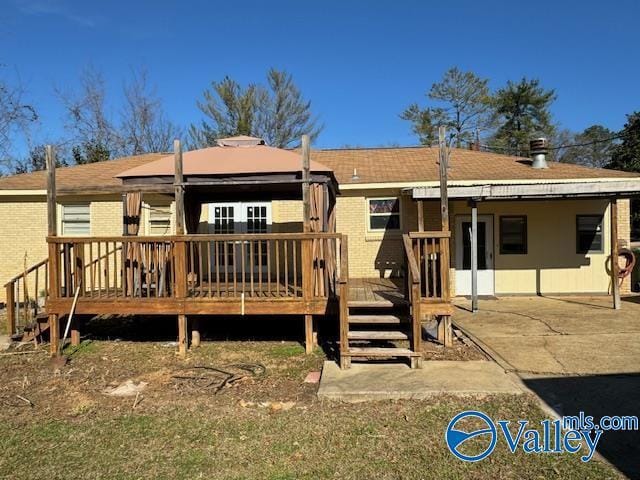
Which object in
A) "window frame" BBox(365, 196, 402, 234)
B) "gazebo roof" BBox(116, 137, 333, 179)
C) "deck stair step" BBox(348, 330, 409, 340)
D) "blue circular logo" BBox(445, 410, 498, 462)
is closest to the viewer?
"blue circular logo" BBox(445, 410, 498, 462)

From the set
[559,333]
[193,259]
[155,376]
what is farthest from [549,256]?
[155,376]

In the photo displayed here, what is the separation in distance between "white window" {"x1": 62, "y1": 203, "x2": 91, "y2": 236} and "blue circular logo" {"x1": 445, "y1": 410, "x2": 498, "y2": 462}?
1131 centimetres

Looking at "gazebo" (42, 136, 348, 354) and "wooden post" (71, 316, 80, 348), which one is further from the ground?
"gazebo" (42, 136, 348, 354)

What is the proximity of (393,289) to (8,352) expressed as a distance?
642 cm

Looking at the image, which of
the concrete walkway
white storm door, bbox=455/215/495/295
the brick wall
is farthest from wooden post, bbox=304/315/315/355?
the brick wall

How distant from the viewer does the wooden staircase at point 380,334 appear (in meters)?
6.02

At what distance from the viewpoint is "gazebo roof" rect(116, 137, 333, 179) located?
7652 mm

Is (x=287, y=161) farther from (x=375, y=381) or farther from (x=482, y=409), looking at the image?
(x=482, y=409)

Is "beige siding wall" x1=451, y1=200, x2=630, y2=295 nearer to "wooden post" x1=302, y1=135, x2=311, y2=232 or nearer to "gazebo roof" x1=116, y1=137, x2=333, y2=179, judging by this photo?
"gazebo roof" x1=116, y1=137, x2=333, y2=179

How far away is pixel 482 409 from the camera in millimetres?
4730

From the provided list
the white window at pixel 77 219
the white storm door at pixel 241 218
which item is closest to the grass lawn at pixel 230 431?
the white storm door at pixel 241 218

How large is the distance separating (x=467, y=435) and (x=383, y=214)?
8.43 metres

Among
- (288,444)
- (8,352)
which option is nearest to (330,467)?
(288,444)

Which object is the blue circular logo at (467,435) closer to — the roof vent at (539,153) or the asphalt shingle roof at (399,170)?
the asphalt shingle roof at (399,170)
